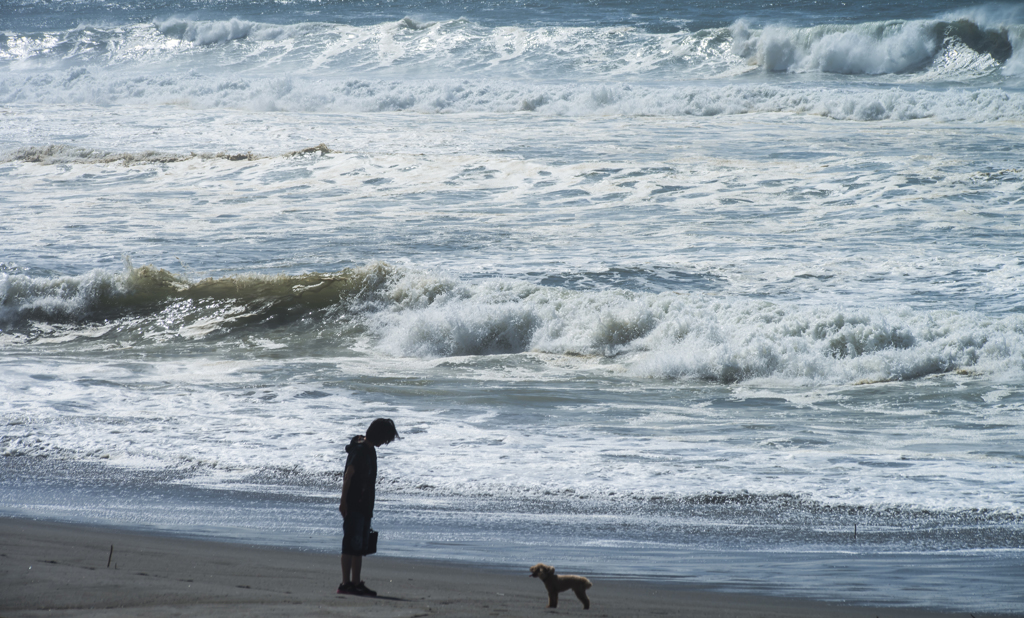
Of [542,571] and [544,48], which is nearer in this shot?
[542,571]

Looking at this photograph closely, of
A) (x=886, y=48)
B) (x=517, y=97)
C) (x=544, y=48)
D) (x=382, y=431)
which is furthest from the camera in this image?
(x=544, y=48)

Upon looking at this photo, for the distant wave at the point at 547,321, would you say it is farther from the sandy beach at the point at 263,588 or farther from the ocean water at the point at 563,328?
the sandy beach at the point at 263,588

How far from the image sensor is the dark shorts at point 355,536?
3906 millimetres

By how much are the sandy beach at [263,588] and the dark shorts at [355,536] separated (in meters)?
0.20

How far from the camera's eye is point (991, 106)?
2134cm

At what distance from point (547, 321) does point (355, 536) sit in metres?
6.65

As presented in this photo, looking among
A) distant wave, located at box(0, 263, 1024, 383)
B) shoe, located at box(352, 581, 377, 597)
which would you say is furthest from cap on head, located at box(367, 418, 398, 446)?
distant wave, located at box(0, 263, 1024, 383)

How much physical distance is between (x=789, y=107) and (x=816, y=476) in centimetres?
1966

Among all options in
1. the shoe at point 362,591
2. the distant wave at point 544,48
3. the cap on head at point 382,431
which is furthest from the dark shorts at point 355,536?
the distant wave at point 544,48

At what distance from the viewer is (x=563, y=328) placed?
1036 centimetres

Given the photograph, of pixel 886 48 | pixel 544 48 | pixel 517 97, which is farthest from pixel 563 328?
pixel 544 48

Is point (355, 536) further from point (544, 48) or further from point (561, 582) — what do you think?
point (544, 48)

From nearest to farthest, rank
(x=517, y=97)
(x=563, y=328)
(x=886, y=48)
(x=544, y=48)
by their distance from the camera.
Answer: (x=563, y=328), (x=517, y=97), (x=886, y=48), (x=544, y=48)

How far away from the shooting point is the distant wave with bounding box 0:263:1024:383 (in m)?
8.89
